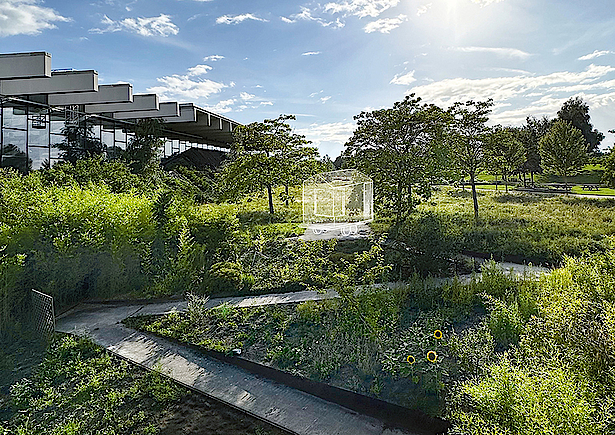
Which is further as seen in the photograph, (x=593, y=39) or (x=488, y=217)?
(x=488, y=217)

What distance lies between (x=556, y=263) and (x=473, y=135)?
6308 millimetres

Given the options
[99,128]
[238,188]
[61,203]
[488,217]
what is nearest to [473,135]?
[488,217]

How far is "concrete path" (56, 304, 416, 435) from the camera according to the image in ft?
10.4

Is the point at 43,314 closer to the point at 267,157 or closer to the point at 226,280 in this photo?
the point at 226,280

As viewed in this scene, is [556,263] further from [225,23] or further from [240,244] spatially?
[225,23]

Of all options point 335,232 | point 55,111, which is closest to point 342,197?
point 335,232

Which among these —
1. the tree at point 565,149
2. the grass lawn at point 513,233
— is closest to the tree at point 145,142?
the grass lawn at point 513,233

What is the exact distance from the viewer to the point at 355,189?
33.7 feet

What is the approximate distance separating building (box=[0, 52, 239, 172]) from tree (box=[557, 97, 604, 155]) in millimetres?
32049

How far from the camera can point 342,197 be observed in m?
10.4

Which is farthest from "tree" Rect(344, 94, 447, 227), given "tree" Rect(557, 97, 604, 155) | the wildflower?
"tree" Rect(557, 97, 604, 155)

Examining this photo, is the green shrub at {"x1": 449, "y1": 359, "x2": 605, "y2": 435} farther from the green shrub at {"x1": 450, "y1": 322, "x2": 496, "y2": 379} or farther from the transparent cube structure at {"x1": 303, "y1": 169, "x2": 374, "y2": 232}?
the transparent cube structure at {"x1": 303, "y1": 169, "x2": 374, "y2": 232}

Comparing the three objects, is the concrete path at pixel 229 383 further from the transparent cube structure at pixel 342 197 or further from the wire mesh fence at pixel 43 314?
the transparent cube structure at pixel 342 197

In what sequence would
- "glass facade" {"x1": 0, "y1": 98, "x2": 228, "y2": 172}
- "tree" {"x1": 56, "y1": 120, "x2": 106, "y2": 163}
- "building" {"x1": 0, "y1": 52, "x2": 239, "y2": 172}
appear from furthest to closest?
"tree" {"x1": 56, "y1": 120, "x2": 106, "y2": 163} < "glass facade" {"x1": 0, "y1": 98, "x2": 228, "y2": 172} < "building" {"x1": 0, "y1": 52, "x2": 239, "y2": 172}
